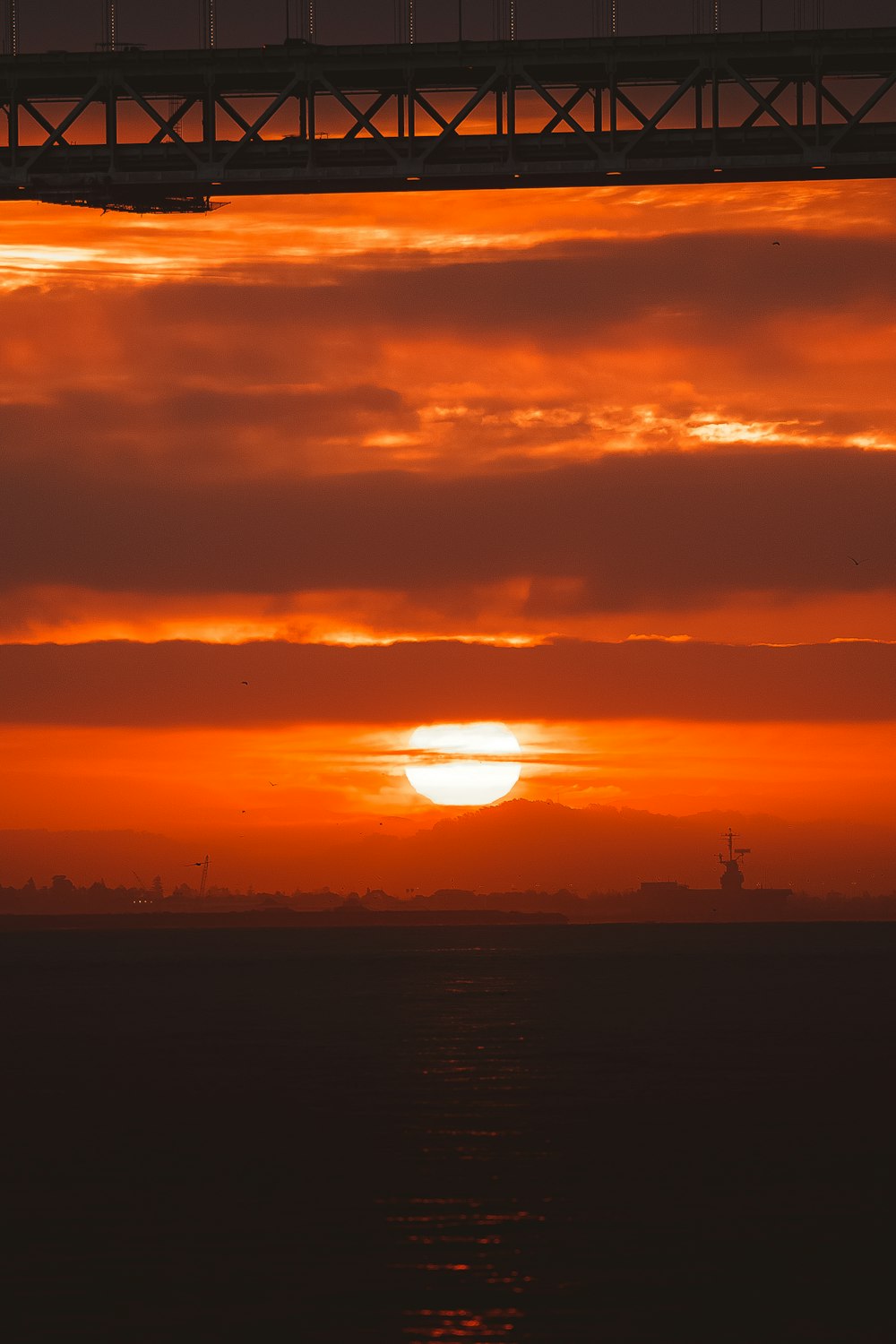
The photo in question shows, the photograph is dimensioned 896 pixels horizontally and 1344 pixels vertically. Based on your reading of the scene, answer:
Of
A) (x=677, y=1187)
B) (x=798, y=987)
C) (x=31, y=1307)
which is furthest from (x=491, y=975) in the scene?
(x=31, y=1307)

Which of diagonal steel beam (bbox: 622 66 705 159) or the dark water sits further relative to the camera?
diagonal steel beam (bbox: 622 66 705 159)

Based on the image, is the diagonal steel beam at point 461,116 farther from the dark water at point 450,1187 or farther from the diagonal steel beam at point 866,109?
the dark water at point 450,1187

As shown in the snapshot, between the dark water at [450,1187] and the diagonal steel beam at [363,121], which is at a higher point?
the diagonal steel beam at [363,121]

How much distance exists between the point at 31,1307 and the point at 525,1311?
9605mm

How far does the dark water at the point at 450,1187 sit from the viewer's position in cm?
3678

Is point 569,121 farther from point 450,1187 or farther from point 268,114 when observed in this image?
point 450,1187

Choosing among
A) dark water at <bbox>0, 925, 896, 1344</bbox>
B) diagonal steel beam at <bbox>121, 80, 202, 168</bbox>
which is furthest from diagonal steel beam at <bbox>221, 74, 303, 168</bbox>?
dark water at <bbox>0, 925, 896, 1344</bbox>

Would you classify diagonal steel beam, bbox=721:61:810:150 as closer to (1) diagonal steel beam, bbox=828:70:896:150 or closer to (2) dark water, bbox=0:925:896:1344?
(1) diagonal steel beam, bbox=828:70:896:150

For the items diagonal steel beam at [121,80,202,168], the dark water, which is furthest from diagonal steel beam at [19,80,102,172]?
the dark water

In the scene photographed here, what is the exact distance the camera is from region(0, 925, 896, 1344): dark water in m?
36.8

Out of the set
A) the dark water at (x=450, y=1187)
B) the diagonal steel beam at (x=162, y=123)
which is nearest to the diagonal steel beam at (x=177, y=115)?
the diagonal steel beam at (x=162, y=123)

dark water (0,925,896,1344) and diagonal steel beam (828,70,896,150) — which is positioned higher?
diagonal steel beam (828,70,896,150)

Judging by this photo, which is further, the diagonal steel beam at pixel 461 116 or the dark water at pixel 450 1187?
the diagonal steel beam at pixel 461 116

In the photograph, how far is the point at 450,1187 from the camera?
165 feet
